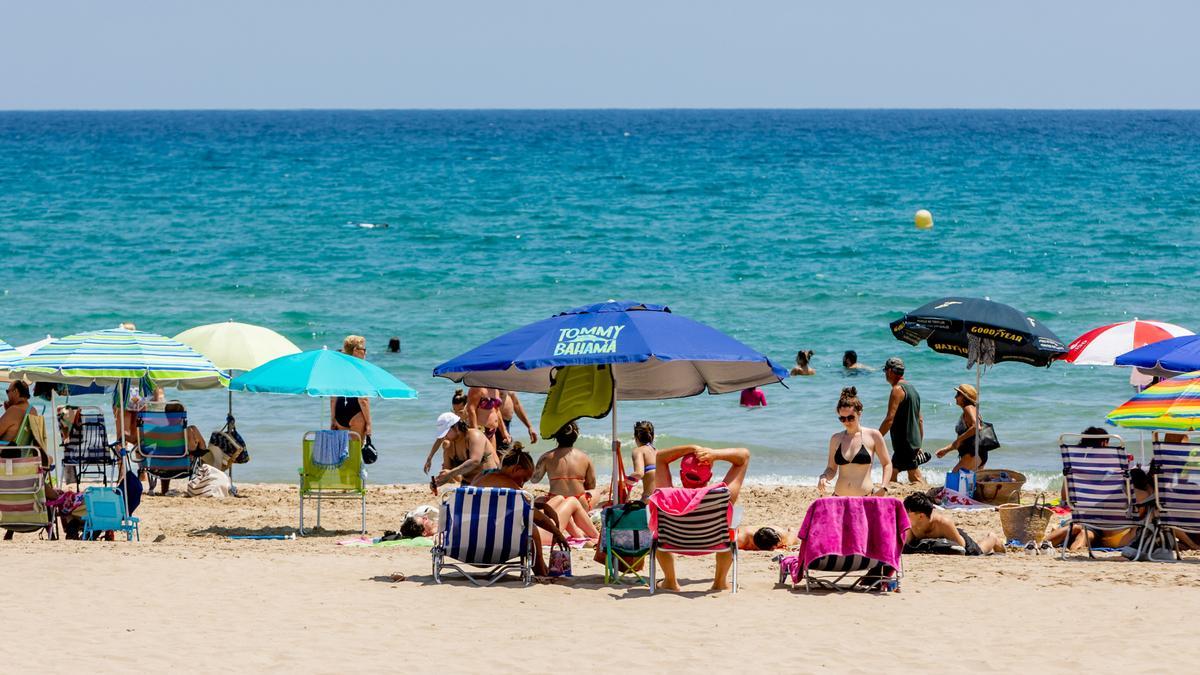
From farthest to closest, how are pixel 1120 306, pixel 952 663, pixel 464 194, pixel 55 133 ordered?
pixel 55 133
pixel 464 194
pixel 1120 306
pixel 952 663

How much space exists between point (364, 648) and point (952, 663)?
9.03 feet

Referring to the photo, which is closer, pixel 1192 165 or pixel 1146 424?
pixel 1146 424

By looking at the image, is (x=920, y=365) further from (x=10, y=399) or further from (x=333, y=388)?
(x=10, y=399)

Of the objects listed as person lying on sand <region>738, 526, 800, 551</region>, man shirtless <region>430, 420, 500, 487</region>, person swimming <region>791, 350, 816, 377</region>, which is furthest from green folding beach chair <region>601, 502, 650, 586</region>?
person swimming <region>791, 350, 816, 377</region>

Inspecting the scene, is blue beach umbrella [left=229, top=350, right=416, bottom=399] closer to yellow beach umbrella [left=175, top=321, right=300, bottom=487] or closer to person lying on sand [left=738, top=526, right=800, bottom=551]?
yellow beach umbrella [left=175, top=321, right=300, bottom=487]

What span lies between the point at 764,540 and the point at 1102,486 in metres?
2.17

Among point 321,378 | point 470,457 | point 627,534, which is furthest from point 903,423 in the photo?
point 321,378

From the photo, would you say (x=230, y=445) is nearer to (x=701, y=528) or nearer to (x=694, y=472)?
(x=694, y=472)

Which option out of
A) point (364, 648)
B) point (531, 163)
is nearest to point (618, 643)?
point (364, 648)

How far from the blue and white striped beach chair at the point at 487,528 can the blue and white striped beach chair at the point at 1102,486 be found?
11.0ft

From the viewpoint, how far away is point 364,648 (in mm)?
6883

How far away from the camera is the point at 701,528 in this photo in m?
7.82

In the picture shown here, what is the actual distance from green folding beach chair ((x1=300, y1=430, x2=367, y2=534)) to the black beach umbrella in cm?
429

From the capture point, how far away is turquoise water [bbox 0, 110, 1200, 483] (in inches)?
648
